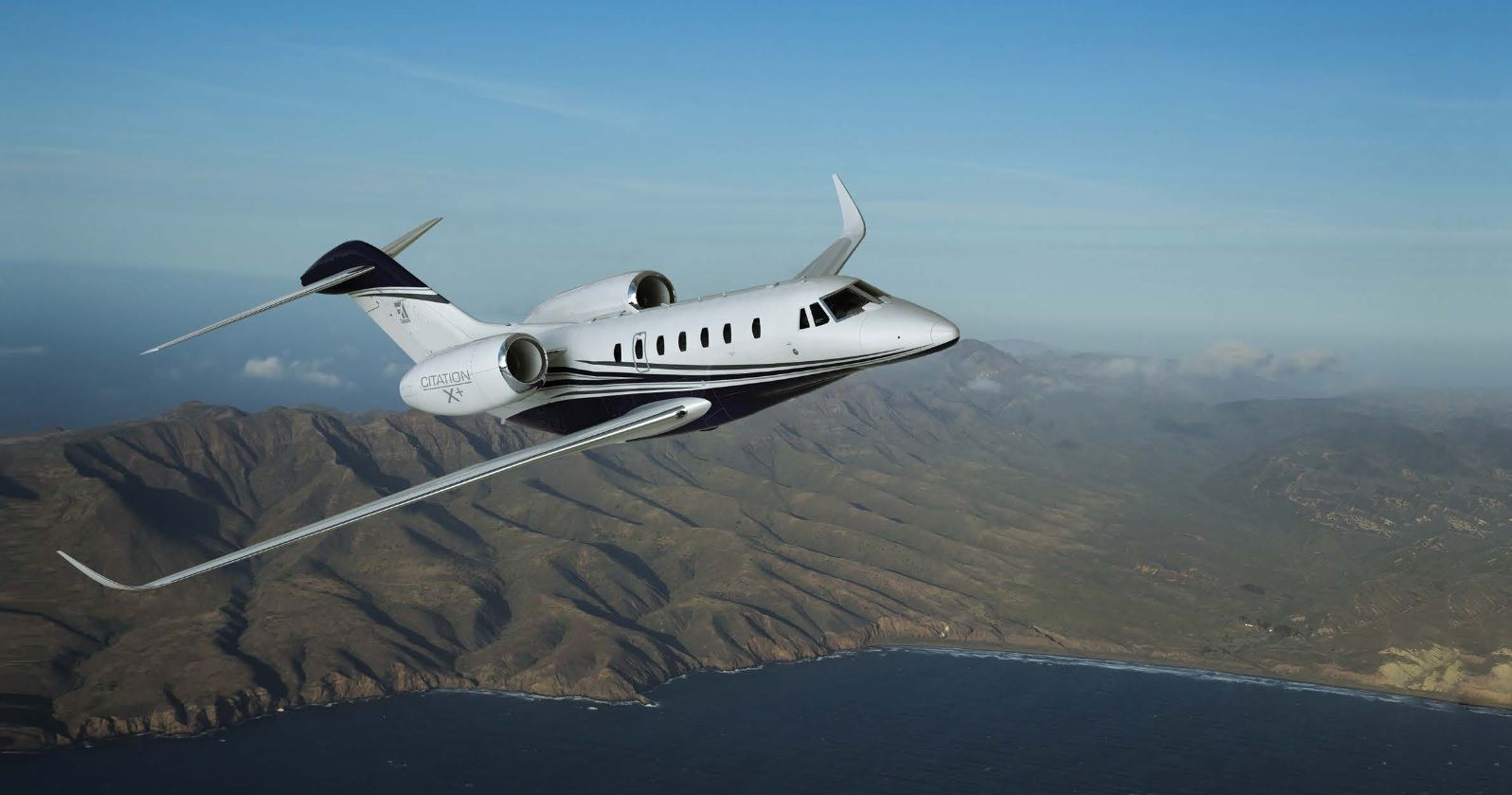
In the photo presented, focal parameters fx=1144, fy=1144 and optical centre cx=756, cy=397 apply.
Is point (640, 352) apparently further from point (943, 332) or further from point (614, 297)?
point (943, 332)

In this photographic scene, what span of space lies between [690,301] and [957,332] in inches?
353

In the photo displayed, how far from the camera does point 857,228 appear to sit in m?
44.6

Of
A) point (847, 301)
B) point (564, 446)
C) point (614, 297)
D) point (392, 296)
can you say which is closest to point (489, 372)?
point (614, 297)

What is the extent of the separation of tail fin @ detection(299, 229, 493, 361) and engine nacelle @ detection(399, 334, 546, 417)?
6640 millimetres

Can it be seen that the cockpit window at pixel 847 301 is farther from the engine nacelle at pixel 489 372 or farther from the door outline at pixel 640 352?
the engine nacelle at pixel 489 372

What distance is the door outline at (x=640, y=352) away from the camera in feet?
119

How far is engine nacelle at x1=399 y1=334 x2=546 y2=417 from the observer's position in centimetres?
3856

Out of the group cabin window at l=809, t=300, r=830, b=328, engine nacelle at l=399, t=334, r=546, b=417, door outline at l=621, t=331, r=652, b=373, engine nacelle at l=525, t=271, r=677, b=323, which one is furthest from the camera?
engine nacelle at l=525, t=271, r=677, b=323

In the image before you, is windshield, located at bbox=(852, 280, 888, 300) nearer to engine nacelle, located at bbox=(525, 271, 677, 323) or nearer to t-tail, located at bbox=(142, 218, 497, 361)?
engine nacelle, located at bbox=(525, 271, 677, 323)

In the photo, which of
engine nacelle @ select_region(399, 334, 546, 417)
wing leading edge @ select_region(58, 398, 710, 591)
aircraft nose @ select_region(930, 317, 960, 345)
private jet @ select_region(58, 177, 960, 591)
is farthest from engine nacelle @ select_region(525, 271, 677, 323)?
aircraft nose @ select_region(930, 317, 960, 345)

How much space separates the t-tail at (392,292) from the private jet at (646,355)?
729 mm

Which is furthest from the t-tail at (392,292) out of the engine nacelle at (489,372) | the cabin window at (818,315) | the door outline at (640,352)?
the cabin window at (818,315)

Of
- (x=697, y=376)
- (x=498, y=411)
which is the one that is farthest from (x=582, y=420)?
(x=697, y=376)

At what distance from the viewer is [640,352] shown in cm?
3631
